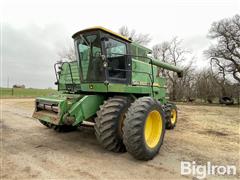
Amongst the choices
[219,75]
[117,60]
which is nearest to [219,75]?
[219,75]

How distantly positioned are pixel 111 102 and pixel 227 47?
2740 cm

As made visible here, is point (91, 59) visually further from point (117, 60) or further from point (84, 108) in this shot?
point (84, 108)

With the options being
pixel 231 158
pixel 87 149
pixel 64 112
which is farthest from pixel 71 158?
pixel 231 158

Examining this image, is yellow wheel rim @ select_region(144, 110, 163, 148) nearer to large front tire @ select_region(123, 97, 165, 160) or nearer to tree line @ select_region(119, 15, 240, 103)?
large front tire @ select_region(123, 97, 165, 160)

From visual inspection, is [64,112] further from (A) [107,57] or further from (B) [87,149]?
(A) [107,57]

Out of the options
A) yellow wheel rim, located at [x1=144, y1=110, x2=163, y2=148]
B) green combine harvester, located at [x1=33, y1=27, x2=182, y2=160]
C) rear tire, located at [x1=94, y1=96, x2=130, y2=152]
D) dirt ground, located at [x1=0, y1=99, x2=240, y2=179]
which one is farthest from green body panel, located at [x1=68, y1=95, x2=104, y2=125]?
yellow wheel rim, located at [x1=144, y1=110, x2=163, y2=148]

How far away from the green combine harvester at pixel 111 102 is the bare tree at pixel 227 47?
82.0 ft

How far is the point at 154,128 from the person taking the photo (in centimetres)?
482

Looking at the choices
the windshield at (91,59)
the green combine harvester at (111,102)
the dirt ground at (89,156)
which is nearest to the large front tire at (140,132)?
the green combine harvester at (111,102)

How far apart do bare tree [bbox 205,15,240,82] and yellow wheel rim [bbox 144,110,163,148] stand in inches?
992

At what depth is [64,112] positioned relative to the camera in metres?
4.45

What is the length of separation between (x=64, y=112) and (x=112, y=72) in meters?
1.55

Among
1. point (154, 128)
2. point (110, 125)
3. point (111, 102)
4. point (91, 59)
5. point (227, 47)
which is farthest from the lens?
point (227, 47)

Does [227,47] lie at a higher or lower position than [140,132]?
higher
